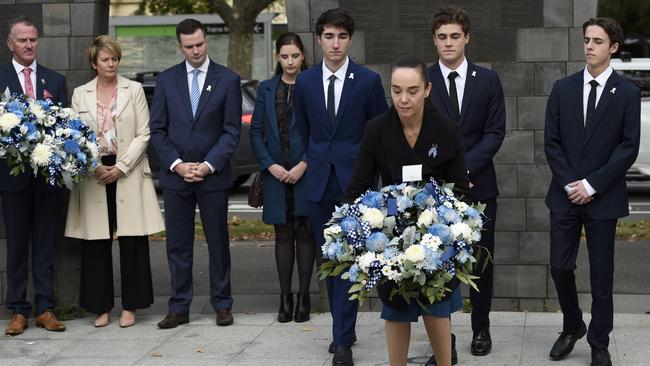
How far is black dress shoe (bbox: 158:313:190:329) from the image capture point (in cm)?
973

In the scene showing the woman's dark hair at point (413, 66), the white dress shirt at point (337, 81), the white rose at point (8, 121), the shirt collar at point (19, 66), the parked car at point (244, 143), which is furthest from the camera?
the parked car at point (244, 143)

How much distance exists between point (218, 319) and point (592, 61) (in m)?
3.45

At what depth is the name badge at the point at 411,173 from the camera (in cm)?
682

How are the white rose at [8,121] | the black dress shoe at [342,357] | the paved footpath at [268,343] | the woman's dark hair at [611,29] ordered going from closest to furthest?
the woman's dark hair at [611,29], the black dress shoe at [342,357], the paved footpath at [268,343], the white rose at [8,121]

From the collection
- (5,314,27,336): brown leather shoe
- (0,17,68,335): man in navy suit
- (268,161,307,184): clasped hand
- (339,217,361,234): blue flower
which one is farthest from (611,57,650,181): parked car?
(339,217,361,234): blue flower

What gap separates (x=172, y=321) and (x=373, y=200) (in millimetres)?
3597

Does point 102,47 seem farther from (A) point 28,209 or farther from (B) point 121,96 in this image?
(A) point 28,209

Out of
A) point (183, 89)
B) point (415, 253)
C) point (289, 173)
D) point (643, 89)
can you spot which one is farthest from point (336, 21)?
point (643, 89)

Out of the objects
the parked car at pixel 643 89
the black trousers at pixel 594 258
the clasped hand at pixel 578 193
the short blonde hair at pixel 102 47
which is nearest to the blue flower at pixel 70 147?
the short blonde hair at pixel 102 47

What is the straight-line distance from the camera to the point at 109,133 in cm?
977

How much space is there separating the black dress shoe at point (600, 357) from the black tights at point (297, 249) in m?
2.50

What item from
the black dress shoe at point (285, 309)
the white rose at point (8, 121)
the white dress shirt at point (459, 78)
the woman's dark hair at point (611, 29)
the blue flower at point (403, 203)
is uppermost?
the woman's dark hair at point (611, 29)

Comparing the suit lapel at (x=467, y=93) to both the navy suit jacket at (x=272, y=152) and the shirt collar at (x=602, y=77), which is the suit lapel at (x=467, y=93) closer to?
the shirt collar at (x=602, y=77)

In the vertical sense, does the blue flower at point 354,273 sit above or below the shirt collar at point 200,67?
below
